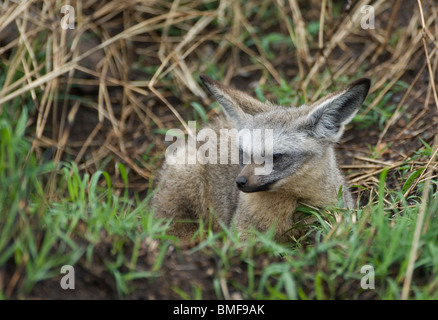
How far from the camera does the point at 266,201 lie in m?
4.87

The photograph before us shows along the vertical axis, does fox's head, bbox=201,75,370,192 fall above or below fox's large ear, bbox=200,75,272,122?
below

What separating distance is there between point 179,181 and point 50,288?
8.03 ft

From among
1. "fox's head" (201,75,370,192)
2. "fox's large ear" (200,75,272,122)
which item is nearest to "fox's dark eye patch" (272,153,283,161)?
"fox's head" (201,75,370,192)

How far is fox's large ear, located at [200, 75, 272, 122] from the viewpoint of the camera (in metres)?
4.97

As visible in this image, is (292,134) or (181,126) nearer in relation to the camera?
(292,134)

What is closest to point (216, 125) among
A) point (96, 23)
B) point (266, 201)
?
point (266, 201)

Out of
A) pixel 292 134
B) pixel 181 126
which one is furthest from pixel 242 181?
pixel 181 126

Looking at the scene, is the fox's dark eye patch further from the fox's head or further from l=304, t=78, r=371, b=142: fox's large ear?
l=304, t=78, r=371, b=142: fox's large ear

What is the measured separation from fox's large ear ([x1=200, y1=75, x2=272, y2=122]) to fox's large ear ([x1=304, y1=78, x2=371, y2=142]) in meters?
0.58

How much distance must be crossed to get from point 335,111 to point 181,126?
2.70 m

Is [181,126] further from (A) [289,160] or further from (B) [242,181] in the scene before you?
(B) [242,181]

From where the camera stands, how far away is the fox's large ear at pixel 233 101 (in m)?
4.97

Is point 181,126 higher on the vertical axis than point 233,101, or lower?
higher

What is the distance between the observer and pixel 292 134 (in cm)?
473
